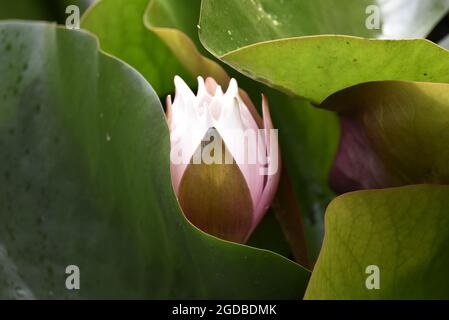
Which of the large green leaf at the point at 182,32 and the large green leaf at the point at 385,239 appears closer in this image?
the large green leaf at the point at 385,239

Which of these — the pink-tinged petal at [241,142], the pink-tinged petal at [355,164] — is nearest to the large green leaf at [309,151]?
the pink-tinged petal at [355,164]

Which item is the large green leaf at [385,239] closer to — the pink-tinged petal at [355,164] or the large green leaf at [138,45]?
the pink-tinged petal at [355,164]

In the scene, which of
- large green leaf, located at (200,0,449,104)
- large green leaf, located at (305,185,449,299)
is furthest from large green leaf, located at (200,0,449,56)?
large green leaf, located at (305,185,449,299)

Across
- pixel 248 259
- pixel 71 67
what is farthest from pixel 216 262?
pixel 71 67

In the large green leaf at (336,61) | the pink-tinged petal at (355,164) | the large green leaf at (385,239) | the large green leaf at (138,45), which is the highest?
the large green leaf at (138,45)

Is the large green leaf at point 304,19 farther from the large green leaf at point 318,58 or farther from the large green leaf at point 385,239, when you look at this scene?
the large green leaf at point 385,239

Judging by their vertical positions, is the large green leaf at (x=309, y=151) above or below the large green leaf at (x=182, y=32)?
below
